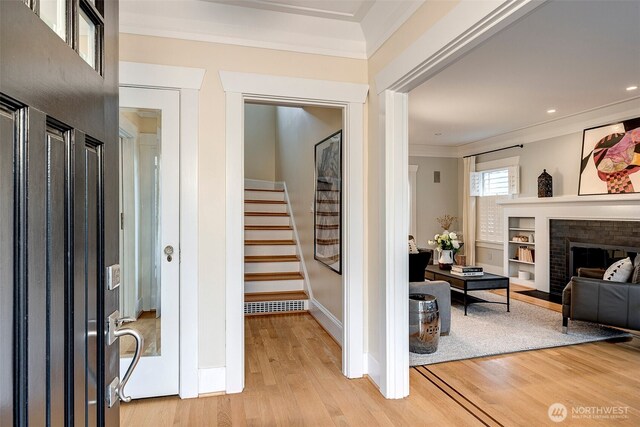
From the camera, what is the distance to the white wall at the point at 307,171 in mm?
3588

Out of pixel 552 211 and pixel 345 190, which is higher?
pixel 345 190

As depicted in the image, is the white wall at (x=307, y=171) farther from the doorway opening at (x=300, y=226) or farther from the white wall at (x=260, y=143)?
the white wall at (x=260, y=143)

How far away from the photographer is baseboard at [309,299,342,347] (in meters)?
3.38

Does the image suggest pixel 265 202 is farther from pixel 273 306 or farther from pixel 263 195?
pixel 273 306

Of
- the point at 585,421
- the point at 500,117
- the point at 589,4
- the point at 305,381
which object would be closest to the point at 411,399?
the point at 305,381

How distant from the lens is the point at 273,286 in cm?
455

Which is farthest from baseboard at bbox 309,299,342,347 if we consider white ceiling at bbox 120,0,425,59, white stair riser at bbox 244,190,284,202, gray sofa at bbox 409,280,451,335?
white stair riser at bbox 244,190,284,202

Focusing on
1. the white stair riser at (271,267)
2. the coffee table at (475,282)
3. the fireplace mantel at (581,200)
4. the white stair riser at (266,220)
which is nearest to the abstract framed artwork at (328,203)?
the white stair riser at (271,267)

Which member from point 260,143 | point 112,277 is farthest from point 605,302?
point 260,143

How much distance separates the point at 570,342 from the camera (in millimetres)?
3432

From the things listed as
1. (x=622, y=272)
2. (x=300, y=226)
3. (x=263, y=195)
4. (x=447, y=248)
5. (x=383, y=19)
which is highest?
(x=383, y=19)

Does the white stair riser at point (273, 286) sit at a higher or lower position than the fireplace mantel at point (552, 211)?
lower

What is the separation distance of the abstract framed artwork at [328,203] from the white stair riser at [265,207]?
5.96ft

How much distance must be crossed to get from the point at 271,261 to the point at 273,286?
38cm
